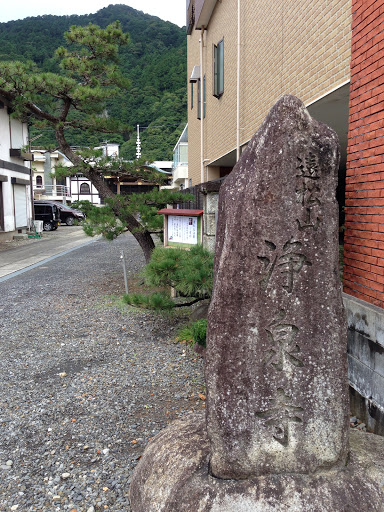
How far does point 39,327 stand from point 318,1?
6.41 metres

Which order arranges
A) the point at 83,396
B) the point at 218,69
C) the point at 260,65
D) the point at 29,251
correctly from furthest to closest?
the point at 29,251 → the point at 218,69 → the point at 260,65 → the point at 83,396

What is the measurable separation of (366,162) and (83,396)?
12.3ft

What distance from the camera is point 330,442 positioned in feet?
7.84

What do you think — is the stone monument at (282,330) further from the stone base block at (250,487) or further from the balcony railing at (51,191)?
the balcony railing at (51,191)

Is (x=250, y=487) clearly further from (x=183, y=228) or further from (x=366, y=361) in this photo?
(x=183, y=228)

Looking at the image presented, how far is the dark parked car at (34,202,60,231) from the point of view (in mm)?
27134

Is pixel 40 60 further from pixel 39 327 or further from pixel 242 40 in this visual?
pixel 39 327

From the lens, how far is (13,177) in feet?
66.5

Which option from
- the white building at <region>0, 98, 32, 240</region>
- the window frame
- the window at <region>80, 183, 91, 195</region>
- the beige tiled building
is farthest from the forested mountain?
the beige tiled building

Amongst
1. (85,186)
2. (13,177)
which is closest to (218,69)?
(13,177)

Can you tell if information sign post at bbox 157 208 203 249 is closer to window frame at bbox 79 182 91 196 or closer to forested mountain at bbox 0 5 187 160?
forested mountain at bbox 0 5 187 160

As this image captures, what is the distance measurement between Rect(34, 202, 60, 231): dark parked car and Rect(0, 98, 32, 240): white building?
3.91 meters

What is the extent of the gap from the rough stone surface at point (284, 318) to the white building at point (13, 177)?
62.2 feet

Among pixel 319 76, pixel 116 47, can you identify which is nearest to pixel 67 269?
pixel 116 47
